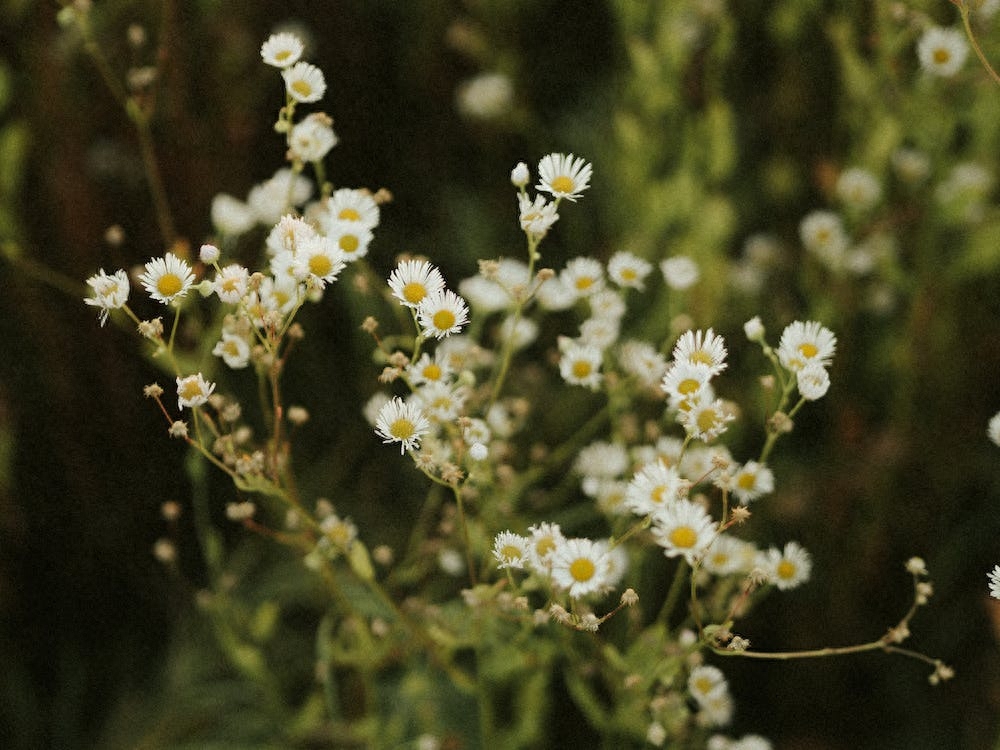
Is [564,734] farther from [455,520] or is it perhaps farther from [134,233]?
[134,233]

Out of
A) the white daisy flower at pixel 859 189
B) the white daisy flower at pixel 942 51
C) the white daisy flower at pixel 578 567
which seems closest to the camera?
the white daisy flower at pixel 578 567

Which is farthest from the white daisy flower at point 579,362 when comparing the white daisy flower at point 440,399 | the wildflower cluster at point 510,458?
the white daisy flower at point 440,399

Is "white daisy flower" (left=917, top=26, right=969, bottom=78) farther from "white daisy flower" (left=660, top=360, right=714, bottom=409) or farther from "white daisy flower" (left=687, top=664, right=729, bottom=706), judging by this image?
"white daisy flower" (left=687, top=664, right=729, bottom=706)

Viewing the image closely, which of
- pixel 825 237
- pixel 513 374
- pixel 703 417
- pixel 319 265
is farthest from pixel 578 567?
pixel 825 237

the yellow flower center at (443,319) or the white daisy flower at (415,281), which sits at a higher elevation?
the white daisy flower at (415,281)

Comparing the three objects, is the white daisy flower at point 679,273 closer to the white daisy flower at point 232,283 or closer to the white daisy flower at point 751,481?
the white daisy flower at point 751,481

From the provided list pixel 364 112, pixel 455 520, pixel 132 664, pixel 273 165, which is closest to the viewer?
pixel 455 520

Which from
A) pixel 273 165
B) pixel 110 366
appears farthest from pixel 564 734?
pixel 273 165
